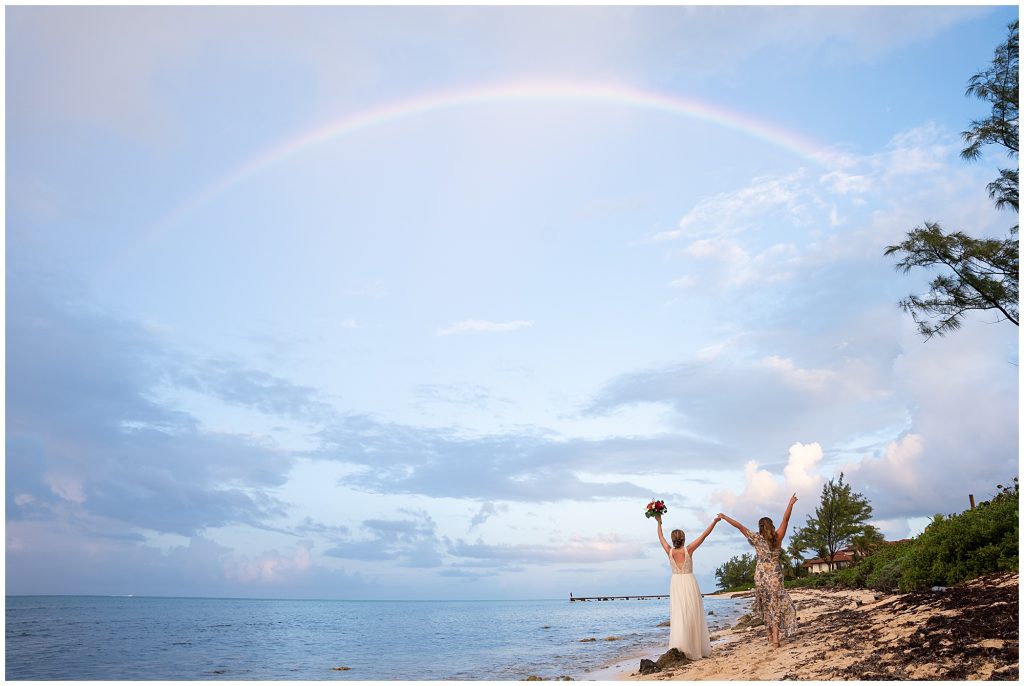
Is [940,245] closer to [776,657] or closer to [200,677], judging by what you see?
[776,657]

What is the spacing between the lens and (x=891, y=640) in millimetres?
12953

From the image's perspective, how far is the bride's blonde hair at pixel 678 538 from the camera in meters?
15.0

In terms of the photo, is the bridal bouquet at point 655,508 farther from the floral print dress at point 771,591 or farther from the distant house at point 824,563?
the distant house at point 824,563

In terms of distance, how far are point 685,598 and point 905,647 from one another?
14.4 ft

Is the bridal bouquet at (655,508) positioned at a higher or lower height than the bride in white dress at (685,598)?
higher

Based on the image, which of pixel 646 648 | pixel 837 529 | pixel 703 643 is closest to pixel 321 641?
pixel 646 648

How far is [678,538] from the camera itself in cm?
1504

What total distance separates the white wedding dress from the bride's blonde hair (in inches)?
7.3

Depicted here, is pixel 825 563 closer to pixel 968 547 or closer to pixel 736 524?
pixel 968 547

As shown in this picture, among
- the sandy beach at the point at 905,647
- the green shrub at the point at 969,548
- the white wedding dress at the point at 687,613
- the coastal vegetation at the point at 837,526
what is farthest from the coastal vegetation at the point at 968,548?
the coastal vegetation at the point at 837,526

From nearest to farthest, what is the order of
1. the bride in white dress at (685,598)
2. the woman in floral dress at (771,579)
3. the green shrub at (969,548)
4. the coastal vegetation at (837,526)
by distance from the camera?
the woman in floral dress at (771,579) → the bride in white dress at (685,598) → the green shrub at (969,548) → the coastal vegetation at (837,526)

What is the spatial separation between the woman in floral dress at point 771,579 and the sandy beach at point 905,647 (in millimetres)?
402

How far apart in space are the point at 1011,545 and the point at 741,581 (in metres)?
95.3

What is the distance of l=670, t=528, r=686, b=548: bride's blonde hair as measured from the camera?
591 inches
